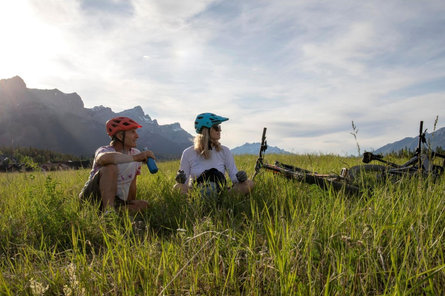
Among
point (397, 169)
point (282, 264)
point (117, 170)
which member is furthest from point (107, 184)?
point (397, 169)

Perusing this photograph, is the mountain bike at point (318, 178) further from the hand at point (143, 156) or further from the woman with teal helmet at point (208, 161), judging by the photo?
the hand at point (143, 156)

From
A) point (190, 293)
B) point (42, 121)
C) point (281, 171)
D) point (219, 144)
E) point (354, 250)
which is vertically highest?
point (42, 121)

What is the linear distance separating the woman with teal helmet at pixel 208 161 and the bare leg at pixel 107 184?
1.06m

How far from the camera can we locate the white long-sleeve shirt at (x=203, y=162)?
218 inches

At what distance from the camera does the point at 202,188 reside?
15.7 feet

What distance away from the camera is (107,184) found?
4664 millimetres

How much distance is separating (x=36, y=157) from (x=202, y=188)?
18.8 m

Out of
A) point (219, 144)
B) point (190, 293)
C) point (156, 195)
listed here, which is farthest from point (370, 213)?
point (156, 195)

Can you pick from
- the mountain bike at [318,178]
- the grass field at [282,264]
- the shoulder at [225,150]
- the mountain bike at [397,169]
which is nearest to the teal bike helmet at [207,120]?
the shoulder at [225,150]

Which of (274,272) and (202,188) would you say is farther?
(202,188)

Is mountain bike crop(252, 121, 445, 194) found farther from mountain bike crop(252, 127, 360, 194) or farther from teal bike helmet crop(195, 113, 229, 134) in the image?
teal bike helmet crop(195, 113, 229, 134)

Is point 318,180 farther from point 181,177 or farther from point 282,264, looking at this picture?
point 282,264

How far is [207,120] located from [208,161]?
812mm

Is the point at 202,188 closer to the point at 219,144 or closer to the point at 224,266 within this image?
the point at 219,144
